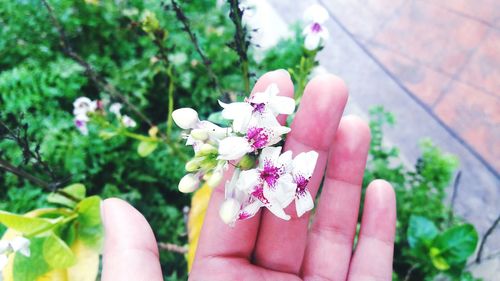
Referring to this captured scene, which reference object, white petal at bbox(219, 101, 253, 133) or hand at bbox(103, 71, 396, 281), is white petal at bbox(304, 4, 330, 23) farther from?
white petal at bbox(219, 101, 253, 133)

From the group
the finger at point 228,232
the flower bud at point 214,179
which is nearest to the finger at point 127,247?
the finger at point 228,232

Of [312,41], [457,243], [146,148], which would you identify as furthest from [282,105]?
[457,243]

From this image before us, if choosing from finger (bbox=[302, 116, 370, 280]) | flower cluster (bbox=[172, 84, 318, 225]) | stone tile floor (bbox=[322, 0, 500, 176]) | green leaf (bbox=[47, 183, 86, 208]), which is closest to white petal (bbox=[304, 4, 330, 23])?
finger (bbox=[302, 116, 370, 280])

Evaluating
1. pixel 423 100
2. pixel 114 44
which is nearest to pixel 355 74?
pixel 423 100

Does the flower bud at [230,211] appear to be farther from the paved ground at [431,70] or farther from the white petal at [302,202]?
the paved ground at [431,70]

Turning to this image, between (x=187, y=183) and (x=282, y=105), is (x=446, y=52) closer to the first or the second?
(x=282, y=105)
